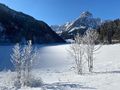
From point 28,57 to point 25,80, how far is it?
1890mm

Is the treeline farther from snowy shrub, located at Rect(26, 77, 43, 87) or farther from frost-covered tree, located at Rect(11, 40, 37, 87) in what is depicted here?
snowy shrub, located at Rect(26, 77, 43, 87)

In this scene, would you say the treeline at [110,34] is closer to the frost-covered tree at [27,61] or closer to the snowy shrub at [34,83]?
the frost-covered tree at [27,61]

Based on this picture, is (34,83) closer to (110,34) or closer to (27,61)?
(27,61)

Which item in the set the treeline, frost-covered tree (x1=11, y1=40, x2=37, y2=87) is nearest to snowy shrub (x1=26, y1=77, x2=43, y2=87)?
frost-covered tree (x1=11, y1=40, x2=37, y2=87)

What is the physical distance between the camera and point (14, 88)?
792 inches

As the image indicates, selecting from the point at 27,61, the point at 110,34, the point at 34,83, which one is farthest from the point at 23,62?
the point at 110,34

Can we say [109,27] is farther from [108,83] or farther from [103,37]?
[108,83]

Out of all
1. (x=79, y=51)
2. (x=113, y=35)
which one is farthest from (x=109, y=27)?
(x=79, y=51)

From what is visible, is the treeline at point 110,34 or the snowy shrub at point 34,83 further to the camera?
the treeline at point 110,34

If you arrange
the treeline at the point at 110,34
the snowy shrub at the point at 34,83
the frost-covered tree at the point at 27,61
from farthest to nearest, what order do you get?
the treeline at the point at 110,34 < the frost-covered tree at the point at 27,61 < the snowy shrub at the point at 34,83

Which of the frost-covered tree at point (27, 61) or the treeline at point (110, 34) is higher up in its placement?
the treeline at point (110, 34)

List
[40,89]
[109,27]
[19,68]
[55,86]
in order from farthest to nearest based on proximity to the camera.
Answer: [109,27] → [19,68] → [55,86] → [40,89]

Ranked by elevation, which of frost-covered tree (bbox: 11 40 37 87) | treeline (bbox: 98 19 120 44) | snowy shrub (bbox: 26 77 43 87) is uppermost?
treeline (bbox: 98 19 120 44)

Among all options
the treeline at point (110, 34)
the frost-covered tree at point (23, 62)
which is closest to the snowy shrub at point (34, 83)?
the frost-covered tree at point (23, 62)
